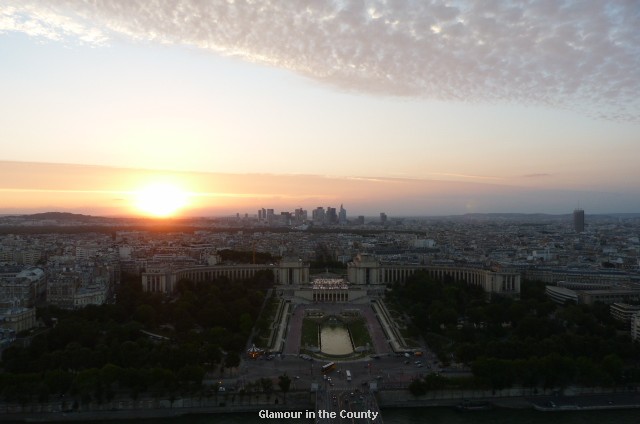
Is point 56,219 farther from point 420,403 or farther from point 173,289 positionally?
point 420,403

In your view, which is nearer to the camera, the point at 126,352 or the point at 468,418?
the point at 468,418

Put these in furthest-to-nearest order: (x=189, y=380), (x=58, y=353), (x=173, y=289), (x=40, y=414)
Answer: (x=173, y=289), (x=58, y=353), (x=189, y=380), (x=40, y=414)

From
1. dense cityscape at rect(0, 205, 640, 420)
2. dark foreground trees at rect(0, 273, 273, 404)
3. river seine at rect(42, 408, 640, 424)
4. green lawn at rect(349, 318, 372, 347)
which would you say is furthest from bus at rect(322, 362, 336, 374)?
green lawn at rect(349, 318, 372, 347)

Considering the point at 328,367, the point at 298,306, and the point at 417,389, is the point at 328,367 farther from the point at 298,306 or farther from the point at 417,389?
the point at 298,306

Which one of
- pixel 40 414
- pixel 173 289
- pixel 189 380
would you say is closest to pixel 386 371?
pixel 189 380

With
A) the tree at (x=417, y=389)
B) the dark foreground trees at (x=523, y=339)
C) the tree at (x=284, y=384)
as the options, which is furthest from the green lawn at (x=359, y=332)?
the tree at (x=284, y=384)

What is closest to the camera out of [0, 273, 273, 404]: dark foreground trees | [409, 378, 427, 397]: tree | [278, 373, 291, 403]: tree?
[0, 273, 273, 404]: dark foreground trees

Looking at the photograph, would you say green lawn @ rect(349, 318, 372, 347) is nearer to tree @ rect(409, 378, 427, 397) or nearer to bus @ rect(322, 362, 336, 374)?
bus @ rect(322, 362, 336, 374)

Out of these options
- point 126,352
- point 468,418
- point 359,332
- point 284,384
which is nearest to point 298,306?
point 359,332
